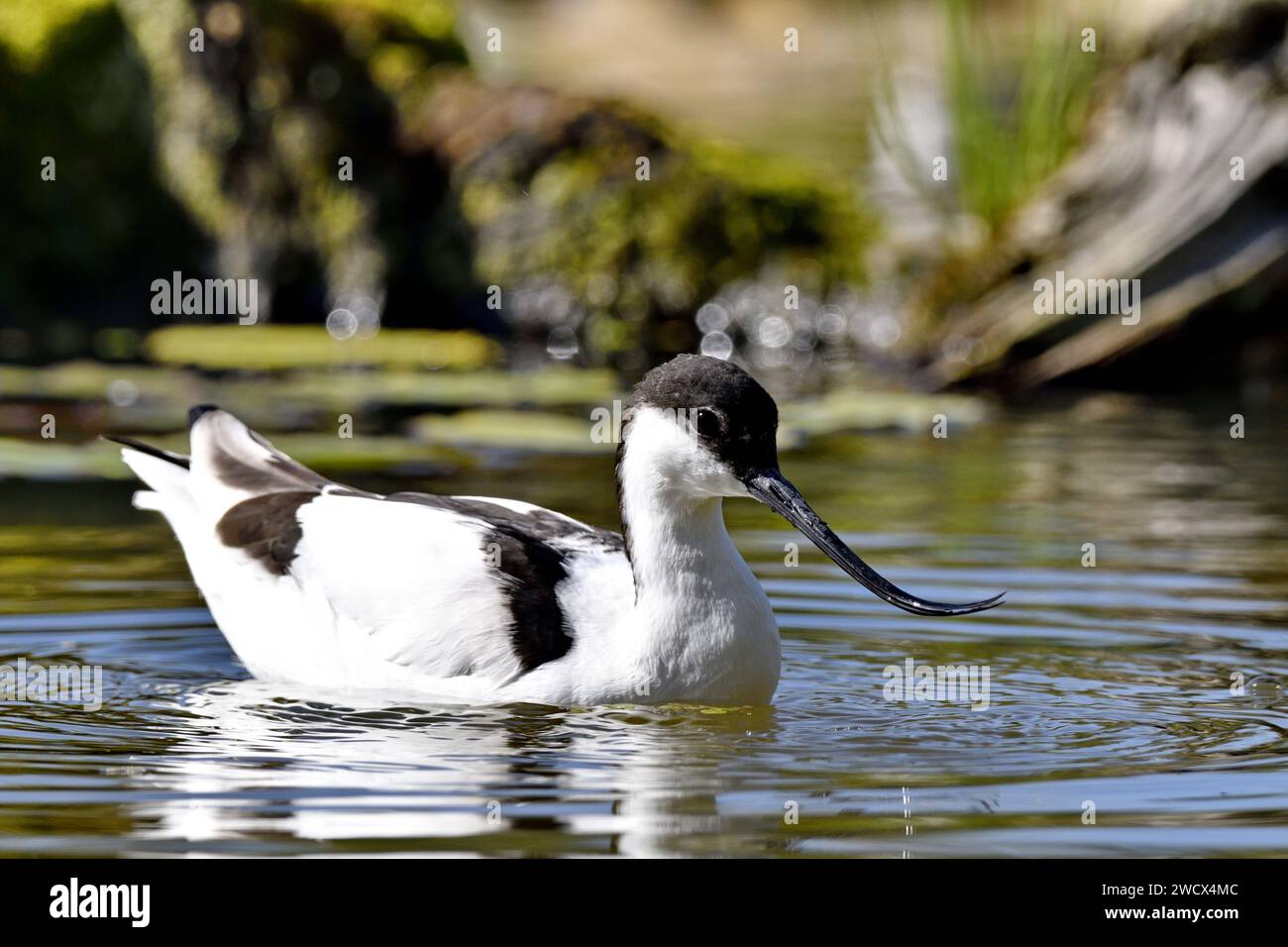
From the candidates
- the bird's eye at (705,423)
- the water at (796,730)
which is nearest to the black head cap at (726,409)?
the bird's eye at (705,423)

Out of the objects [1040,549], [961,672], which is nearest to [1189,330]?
[1040,549]

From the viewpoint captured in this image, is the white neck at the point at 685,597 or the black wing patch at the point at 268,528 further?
the black wing patch at the point at 268,528

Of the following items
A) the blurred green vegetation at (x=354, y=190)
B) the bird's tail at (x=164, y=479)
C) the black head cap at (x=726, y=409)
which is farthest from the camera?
the blurred green vegetation at (x=354, y=190)

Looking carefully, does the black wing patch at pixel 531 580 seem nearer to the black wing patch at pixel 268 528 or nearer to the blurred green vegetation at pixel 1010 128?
the black wing patch at pixel 268 528

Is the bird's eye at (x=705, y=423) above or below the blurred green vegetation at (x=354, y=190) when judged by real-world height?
below

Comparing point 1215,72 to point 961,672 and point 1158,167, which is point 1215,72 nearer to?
point 1158,167

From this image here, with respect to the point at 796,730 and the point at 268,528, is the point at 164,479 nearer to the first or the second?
the point at 268,528

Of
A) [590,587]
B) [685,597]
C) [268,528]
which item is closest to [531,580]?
[590,587]

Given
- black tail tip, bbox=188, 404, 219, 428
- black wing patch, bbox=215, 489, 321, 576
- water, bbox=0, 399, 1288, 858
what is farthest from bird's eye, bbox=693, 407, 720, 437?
black tail tip, bbox=188, 404, 219, 428

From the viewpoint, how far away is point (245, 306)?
18.5m

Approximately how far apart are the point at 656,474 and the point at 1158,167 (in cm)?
884

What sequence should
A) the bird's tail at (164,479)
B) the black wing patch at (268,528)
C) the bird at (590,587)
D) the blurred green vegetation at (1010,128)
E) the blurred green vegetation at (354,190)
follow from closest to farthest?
the bird at (590,587) < the black wing patch at (268,528) < the bird's tail at (164,479) < the blurred green vegetation at (1010,128) < the blurred green vegetation at (354,190)

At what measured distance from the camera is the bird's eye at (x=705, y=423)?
6.46m

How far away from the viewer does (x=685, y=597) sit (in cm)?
664
